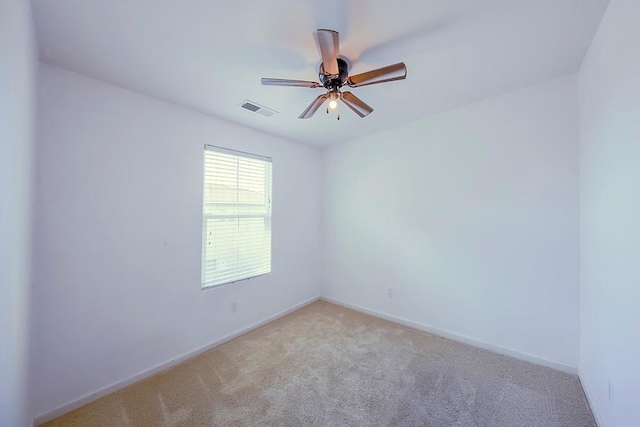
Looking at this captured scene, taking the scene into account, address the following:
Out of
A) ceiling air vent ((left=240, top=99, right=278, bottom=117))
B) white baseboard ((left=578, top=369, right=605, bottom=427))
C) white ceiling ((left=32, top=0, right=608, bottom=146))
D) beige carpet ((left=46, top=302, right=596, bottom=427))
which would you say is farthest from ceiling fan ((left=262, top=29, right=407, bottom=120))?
white baseboard ((left=578, top=369, right=605, bottom=427))

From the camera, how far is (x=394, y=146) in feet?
10.3

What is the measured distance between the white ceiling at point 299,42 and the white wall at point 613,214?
9.7 inches

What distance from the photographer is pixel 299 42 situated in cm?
156

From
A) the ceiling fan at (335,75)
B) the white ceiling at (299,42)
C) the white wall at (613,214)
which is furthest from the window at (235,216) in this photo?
the white wall at (613,214)

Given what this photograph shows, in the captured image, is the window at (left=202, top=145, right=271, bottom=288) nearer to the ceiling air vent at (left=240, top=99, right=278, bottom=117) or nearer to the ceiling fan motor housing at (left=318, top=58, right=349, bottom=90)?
the ceiling air vent at (left=240, top=99, right=278, bottom=117)

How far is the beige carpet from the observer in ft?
5.42

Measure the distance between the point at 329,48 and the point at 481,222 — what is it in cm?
224

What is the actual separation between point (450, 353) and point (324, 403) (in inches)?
55.5

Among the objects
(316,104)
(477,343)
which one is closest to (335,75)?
(316,104)

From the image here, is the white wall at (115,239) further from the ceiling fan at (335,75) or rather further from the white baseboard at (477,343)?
the white baseboard at (477,343)

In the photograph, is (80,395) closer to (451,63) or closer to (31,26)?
(31,26)

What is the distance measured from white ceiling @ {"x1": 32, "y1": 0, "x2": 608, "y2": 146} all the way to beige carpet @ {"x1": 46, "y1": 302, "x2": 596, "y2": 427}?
252cm

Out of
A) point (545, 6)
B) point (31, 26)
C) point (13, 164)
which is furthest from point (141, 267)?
point (545, 6)

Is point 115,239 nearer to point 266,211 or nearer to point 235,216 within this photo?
point 235,216
